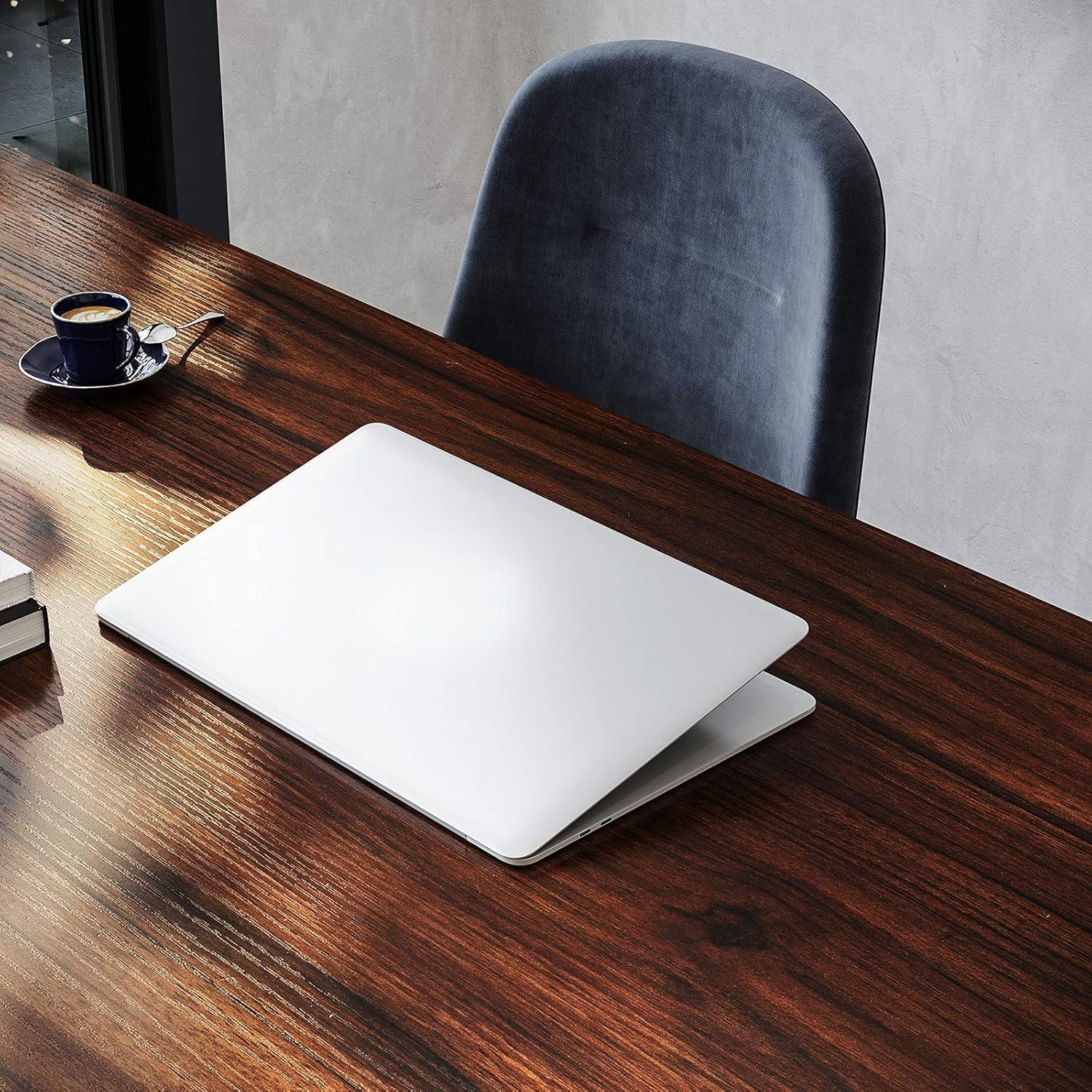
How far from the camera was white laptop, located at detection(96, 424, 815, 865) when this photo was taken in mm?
754

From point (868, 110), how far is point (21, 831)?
1.72m

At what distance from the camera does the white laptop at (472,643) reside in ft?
2.48

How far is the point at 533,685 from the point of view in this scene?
799 mm

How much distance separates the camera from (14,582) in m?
0.83

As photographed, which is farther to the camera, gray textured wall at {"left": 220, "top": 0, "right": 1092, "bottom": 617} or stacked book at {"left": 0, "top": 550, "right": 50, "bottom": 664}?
gray textured wall at {"left": 220, "top": 0, "right": 1092, "bottom": 617}

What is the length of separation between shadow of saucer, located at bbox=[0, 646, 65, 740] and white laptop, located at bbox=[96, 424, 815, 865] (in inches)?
1.9

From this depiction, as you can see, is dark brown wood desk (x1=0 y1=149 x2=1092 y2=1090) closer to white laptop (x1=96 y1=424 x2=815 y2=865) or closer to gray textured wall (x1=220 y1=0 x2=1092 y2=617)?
white laptop (x1=96 y1=424 x2=815 y2=865)

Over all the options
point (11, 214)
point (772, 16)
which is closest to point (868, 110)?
point (772, 16)

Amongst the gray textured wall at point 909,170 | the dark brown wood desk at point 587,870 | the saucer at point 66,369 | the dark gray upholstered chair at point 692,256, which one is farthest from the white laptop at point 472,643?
the gray textured wall at point 909,170

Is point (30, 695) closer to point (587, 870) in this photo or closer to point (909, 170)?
point (587, 870)

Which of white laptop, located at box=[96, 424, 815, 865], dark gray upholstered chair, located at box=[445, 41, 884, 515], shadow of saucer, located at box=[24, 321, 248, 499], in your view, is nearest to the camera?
white laptop, located at box=[96, 424, 815, 865]

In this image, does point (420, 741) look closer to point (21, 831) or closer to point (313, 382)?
point (21, 831)

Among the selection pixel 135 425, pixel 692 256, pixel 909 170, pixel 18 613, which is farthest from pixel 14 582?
pixel 909 170

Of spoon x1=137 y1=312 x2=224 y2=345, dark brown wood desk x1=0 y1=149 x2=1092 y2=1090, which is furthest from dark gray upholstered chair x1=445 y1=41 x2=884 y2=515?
spoon x1=137 y1=312 x2=224 y2=345
